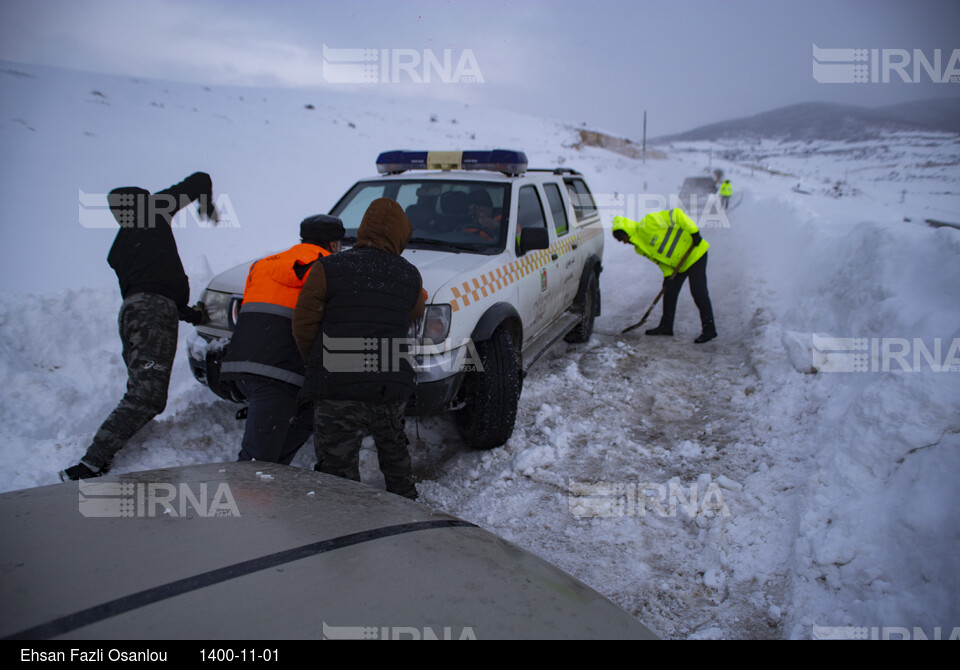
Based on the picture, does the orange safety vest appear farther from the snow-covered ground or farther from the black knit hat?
the snow-covered ground

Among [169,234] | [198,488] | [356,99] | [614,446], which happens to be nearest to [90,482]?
[198,488]

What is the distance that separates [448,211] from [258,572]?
11.3 ft

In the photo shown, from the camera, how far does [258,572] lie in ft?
4.73

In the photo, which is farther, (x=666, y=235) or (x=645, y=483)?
(x=666, y=235)

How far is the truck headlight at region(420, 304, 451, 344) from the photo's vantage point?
322 cm

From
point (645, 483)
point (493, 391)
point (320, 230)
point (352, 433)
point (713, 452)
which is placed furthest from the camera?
point (713, 452)

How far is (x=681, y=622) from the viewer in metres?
2.52

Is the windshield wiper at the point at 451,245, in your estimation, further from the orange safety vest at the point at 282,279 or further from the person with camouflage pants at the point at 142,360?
the person with camouflage pants at the point at 142,360

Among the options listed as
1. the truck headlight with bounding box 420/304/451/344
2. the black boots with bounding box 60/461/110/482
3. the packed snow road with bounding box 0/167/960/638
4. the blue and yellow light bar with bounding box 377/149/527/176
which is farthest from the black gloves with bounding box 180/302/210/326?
the blue and yellow light bar with bounding box 377/149/527/176

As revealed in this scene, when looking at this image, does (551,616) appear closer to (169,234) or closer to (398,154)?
(169,234)

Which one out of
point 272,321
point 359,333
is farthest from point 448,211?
point 359,333

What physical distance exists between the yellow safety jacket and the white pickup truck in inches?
35.7

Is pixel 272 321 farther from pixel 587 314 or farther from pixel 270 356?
pixel 587 314

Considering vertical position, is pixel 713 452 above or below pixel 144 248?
below
